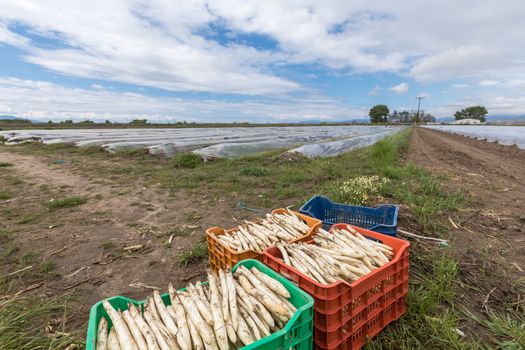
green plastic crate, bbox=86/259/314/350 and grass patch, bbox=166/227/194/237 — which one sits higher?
green plastic crate, bbox=86/259/314/350

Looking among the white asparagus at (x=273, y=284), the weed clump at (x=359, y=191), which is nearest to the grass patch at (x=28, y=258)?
the white asparagus at (x=273, y=284)

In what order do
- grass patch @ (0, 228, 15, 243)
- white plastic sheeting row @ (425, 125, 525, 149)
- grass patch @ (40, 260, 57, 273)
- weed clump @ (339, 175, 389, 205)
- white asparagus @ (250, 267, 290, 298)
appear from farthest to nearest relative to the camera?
white plastic sheeting row @ (425, 125, 525, 149) → weed clump @ (339, 175, 389, 205) → grass patch @ (0, 228, 15, 243) → grass patch @ (40, 260, 57, 273) → white asparagus @ (250, 267, 290, 298)

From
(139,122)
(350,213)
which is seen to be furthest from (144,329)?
(139,122)

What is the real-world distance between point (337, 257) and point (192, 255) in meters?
2.29

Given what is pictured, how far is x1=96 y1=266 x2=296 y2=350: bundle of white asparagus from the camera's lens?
146 centimetres

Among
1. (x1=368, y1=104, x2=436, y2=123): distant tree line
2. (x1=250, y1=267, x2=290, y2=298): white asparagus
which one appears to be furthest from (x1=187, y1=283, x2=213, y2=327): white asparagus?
(x1=368, y1=104, x2=436, y2=123): distant tree line

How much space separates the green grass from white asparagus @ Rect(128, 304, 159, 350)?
1122mm

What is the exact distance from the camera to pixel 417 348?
2.17m

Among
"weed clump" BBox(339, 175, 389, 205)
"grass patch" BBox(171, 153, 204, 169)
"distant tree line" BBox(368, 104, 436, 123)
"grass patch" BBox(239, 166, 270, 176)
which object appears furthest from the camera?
"distant tree line" BBox(368, 104, 436, 123)

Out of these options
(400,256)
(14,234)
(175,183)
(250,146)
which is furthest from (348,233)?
(250,146)

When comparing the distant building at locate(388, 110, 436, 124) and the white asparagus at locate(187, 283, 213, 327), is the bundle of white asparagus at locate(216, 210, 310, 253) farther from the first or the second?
the distant building at locate(388, 110, 436, 124)

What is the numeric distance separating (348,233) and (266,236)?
93 cm

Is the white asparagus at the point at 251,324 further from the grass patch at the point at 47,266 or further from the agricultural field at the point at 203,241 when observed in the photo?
the grass patch at the point at 47,266

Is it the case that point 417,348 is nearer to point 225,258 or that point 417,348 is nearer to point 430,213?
point 225,258
